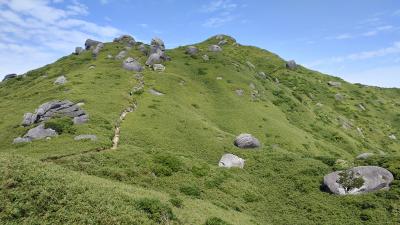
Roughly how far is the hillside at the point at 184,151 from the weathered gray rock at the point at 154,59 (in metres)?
3.85

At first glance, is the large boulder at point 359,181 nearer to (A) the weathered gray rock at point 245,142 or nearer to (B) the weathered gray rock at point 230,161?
(B) the weathered gray rock at point 230,161

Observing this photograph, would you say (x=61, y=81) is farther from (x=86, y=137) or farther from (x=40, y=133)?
(x=86, y=137)

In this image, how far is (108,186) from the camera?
1182 inches

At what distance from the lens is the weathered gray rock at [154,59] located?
121m

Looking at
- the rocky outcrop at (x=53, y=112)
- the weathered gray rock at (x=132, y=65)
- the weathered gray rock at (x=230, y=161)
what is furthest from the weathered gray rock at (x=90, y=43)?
the weathered gray rock at (x=230, y=161)

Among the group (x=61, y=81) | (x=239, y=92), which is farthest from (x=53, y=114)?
(x=239, y=92)

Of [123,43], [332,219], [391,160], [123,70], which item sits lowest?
[332,219]

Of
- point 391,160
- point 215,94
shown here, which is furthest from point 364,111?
point 391,160

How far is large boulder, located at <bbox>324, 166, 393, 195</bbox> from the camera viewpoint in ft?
140

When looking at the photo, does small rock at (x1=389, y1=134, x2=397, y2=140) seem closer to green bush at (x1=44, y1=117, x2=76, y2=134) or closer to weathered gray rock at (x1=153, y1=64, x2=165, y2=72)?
weathered gray rock at (x1=153, y1=64, x2=165, y2=72)

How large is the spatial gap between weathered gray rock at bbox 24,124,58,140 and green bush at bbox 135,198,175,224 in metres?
34.0

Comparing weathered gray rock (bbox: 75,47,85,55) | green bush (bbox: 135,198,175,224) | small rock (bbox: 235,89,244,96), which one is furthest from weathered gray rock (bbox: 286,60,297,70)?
green bush (bbox: 135,198,175,224)

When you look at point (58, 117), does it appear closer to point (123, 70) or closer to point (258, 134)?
point (258, 134)

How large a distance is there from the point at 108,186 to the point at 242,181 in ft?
70.9
